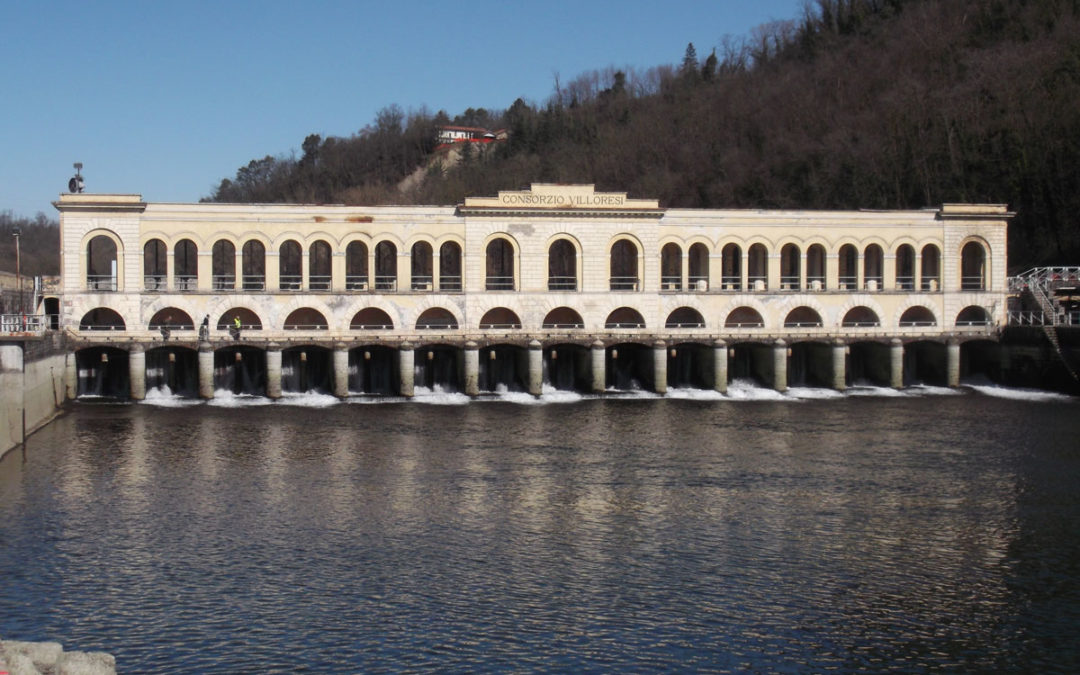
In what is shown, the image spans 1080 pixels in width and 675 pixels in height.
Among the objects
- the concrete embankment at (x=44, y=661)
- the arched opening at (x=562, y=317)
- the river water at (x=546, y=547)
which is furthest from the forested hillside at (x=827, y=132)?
the concrete embankment at (x=44, y=661)

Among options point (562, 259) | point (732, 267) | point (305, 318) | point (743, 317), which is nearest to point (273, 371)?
point (305, 318)

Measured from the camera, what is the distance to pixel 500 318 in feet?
227

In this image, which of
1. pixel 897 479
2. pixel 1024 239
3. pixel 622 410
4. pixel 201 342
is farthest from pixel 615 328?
pixel 1024 239

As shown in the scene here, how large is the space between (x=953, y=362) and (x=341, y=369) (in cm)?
3758

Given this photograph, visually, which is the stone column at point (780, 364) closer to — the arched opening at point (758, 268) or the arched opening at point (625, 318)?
the arched opening at point (758, 268)

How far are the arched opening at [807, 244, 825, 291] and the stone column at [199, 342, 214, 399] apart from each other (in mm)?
37679

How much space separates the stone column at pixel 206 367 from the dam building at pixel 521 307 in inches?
4.3

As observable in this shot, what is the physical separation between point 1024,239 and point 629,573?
6608cm

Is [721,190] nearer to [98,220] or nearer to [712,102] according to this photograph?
[712,102]

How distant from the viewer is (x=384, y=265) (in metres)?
107

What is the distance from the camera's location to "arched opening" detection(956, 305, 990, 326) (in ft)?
235

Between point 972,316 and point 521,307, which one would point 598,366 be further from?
point 972,316

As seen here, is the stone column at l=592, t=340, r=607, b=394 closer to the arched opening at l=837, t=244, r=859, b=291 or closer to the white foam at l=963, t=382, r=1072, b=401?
the white foam at l=963, t=382, r=1072, b=401

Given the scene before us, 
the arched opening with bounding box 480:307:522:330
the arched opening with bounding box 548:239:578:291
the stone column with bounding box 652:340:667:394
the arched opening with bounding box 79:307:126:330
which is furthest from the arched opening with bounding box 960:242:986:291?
the arched opening with bounding box 79:307:126:330
